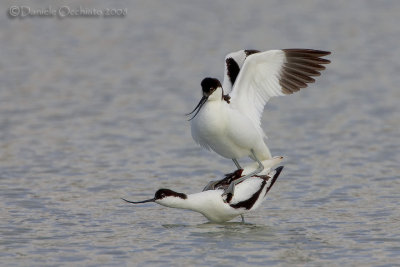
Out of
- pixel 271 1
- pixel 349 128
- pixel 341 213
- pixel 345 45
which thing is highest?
pixel 271 1

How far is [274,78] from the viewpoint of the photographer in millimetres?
10547

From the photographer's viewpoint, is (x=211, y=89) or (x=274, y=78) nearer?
(x=211, y=89)

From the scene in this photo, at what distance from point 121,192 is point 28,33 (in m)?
11.8

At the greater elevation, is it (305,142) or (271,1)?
(271,1)

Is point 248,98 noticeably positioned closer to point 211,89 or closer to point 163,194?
point 211,89

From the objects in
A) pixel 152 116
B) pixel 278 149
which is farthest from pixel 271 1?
pixel 278 149

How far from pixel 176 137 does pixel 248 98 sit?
376cm

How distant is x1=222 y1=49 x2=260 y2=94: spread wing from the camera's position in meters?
11.1

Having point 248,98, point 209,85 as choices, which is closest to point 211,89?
point 209,85

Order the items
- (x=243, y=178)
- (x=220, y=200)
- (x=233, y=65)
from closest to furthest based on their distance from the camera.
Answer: (x=220, y=200) → (x=243, y=178) → (x=233, y=65)

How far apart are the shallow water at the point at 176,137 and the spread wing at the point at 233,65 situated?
4.61 feet

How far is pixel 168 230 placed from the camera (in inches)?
371

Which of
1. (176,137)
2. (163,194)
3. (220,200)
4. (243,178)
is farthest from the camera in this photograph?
(176,137)

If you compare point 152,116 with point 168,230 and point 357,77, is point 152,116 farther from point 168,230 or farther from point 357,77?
point 168,230
